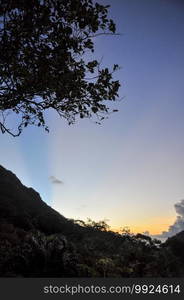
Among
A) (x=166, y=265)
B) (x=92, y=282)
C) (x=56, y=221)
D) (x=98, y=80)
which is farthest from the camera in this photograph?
(x=56, y=221)

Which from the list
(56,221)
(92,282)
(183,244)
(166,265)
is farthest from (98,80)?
(56,221)

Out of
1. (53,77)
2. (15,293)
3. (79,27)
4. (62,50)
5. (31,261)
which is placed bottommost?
(15,293)

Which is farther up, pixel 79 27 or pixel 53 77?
pixel 79 27

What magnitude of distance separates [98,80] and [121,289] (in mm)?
6741

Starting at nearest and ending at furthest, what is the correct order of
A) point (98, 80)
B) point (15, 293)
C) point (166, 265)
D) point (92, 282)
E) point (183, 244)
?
point (15, 293) → point (92, 282) → point (98, 80) → point (166, 265) → point (183, 244)

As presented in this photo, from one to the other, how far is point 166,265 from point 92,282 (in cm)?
922

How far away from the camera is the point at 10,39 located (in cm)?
1211

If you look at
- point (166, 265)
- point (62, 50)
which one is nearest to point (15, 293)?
point (62, 50)

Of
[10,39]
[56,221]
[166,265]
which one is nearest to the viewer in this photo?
[10,39]

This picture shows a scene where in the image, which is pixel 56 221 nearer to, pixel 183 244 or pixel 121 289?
pixel 183 244

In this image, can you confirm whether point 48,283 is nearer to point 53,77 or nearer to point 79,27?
point 53,77

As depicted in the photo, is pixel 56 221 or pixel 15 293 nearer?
pixel 15 293

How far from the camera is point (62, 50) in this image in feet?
40.6

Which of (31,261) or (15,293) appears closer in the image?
(15,293)
